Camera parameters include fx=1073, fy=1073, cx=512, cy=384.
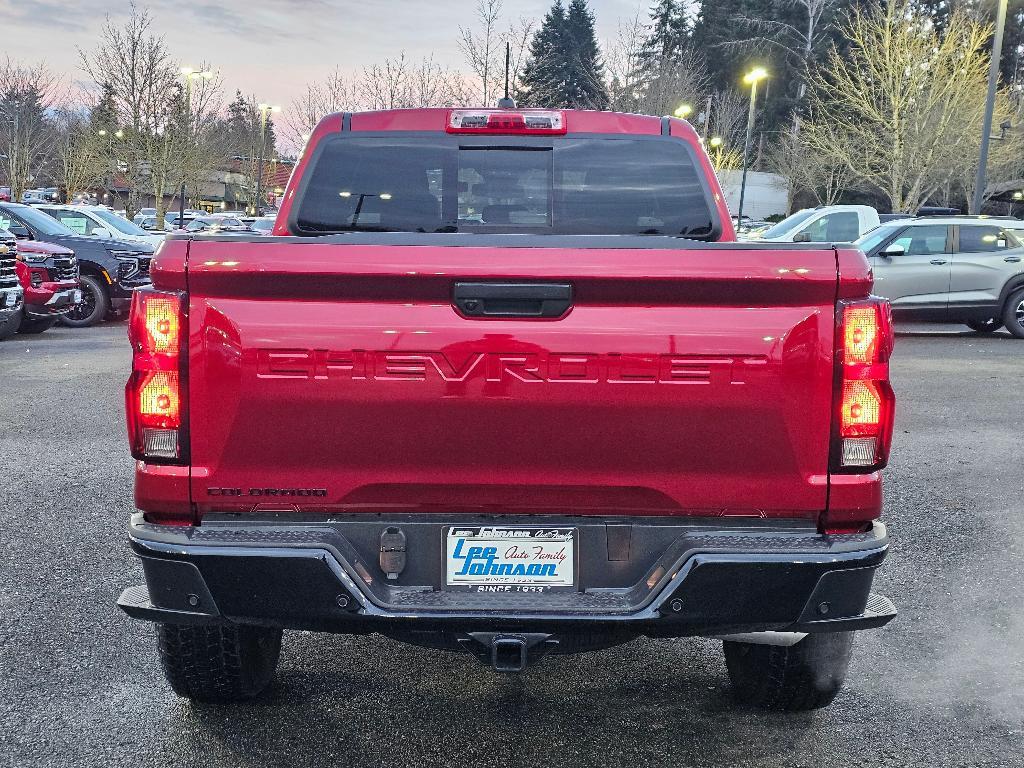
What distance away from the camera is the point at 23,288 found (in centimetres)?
1422

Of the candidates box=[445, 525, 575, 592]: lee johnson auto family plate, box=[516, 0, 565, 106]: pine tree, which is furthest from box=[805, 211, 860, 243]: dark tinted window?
box=[516, 0, 565, 106]: pine tree

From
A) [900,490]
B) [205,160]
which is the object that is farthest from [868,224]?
[205,160]

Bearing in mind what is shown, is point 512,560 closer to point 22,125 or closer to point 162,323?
point 162,323

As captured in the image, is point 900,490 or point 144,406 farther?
point 900,490

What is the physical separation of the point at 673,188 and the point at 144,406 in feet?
7.45

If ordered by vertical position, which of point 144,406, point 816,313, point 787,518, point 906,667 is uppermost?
point 816,313

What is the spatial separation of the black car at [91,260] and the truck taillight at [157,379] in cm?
1468

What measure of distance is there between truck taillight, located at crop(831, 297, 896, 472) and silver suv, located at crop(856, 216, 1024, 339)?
13.9 meters

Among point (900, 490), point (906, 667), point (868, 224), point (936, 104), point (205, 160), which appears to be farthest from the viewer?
point (205, 160)

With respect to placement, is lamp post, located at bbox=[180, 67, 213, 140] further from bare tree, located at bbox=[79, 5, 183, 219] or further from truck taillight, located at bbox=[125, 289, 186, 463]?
truck taillight, located at bbox=[125, 289, 186, 463]

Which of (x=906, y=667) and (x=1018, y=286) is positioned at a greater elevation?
(x=1018, y=286)

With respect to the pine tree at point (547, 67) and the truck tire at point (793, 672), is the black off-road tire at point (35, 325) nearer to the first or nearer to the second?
the truck tire at point (793, 672)

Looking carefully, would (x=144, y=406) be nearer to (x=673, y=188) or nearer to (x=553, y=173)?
(x=553, y=173)

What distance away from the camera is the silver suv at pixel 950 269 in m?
16.0
